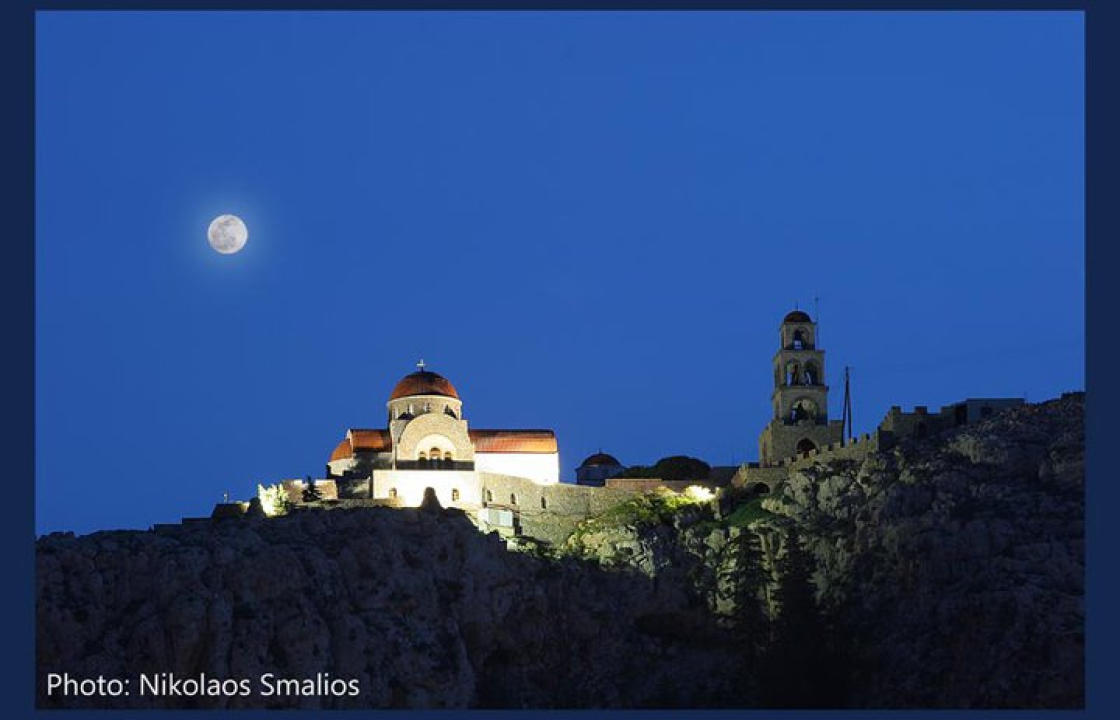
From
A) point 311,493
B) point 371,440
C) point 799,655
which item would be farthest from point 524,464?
point 799,655

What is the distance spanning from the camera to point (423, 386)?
117062 millimetres

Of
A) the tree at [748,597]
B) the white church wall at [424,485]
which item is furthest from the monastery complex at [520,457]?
the tree at [748,597]

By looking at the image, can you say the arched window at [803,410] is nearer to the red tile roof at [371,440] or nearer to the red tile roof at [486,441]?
the red tile roof at [486,441]

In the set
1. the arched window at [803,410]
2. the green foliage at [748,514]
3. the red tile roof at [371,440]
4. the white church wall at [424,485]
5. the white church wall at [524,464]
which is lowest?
the green foliage at [748,514]

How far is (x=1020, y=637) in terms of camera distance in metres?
86.4

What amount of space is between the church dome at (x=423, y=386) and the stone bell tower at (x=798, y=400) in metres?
21.7

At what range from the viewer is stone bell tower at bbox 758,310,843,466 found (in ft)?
377

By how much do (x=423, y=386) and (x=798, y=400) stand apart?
25.2 metres

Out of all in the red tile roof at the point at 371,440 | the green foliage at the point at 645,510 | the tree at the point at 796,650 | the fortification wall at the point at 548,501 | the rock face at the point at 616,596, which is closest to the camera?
the rock face at the point at 616,596

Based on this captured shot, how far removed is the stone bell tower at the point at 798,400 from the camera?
11494cm

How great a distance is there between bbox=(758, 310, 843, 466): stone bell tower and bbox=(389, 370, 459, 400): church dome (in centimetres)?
2175

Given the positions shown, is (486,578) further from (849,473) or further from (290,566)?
(849,473)

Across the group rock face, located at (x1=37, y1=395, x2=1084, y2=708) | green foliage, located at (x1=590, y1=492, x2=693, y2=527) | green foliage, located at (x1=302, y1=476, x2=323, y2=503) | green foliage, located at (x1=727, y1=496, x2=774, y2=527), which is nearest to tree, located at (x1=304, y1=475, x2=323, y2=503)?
green foliage, located at (x1=302, y1=476, x2=323, y2=503)

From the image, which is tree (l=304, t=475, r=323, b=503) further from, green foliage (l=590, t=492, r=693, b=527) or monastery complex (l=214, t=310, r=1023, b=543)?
green foliage (l=590, t=492, r=693, b=527)
